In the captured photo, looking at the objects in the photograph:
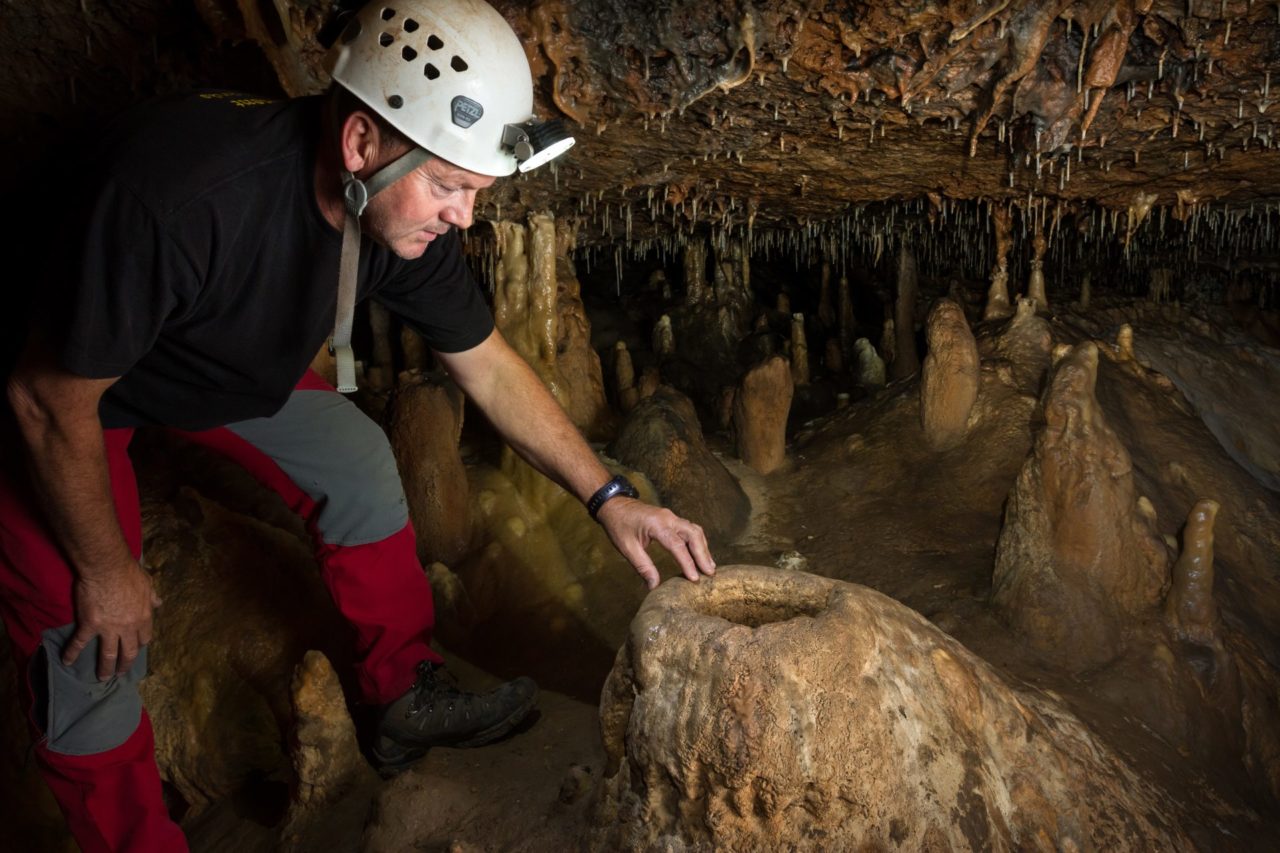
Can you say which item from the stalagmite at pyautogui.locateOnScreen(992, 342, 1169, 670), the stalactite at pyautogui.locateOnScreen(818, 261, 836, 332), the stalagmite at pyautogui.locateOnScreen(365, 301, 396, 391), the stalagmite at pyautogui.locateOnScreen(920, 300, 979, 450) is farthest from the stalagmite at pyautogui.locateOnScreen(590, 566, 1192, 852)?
the stalactite at pyautogui.locateOnScreen(818, 261, 836, 332)

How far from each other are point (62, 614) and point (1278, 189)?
28.3 feet

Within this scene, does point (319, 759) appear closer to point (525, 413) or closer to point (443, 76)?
point (525, 413)

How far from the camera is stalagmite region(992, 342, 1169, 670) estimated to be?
11.2 feet

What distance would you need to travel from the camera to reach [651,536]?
7.21 ft

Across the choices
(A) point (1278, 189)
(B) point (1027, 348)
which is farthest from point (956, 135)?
(A) point (1278, 189)

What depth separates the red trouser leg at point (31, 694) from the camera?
212 cm

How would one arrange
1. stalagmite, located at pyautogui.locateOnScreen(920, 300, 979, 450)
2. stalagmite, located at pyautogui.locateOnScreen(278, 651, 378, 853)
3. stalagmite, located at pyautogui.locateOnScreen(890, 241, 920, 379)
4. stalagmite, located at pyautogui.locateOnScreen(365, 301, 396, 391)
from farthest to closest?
1. stalagmite, located at pyautogui.locateOnScreen(890, 241, 920, 379)
2. stalagmite, located at pyautogui.locateOnScreen(365, 301, 396, 391)
3. stalagmite, located at pyautogui.locateOnScreen(920, 300, 979, 450)
4. stalagmite, located at pyautogui.locateOnScreen(278, 651, 378, 853)

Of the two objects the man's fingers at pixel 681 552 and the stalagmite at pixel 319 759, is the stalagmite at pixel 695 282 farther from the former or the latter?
the man's fingers at pixel 681 552

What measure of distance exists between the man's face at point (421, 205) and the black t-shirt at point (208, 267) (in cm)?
14

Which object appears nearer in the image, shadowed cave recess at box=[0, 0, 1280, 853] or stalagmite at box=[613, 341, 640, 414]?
shadowed cave recess at box=[0, 0, 1280, 853]

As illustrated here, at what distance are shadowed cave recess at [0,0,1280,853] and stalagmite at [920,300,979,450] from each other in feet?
0.08

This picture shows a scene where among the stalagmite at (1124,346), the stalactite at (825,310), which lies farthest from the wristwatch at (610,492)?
the stalactite at (825,310)

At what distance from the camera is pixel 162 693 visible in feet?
11.6

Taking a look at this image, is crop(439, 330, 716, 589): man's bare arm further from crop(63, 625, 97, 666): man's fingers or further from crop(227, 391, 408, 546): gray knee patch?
crop(63, 625, 97, 666): man's fingers
